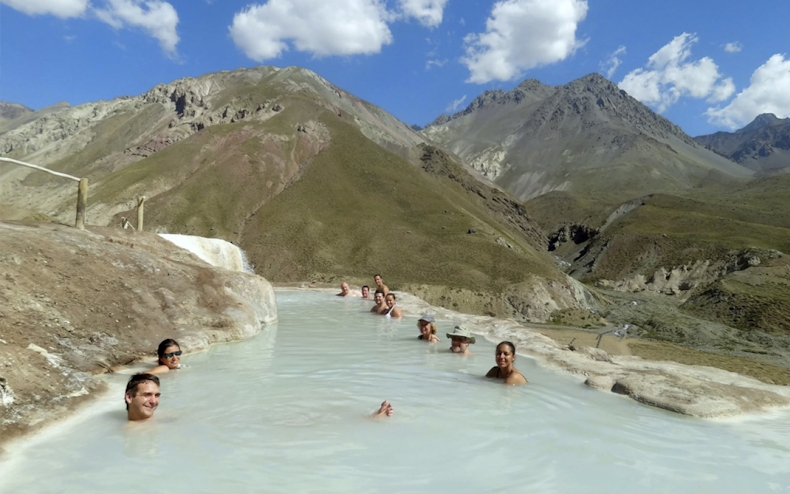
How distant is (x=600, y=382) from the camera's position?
9.45 meters

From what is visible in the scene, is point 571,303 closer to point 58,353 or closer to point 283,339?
point 283,339

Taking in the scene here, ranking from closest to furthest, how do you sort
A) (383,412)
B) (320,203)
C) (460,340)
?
(383,412)
(460,340)
(320,203)

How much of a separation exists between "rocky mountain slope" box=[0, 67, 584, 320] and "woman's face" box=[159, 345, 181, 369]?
32.6 metres

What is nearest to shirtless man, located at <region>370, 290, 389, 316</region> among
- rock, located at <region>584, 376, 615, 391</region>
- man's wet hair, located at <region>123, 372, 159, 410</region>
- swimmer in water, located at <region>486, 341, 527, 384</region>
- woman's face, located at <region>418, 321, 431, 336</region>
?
woman's face, located at <region>418, 321, 431, 336</region>

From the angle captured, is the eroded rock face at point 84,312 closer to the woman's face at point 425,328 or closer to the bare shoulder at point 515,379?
the woman's face at point 425,328

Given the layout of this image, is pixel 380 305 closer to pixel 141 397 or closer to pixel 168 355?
pixel 168 355

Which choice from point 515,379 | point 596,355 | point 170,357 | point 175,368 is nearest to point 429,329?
point 596,355

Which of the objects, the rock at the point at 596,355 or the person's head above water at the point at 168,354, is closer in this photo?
the person's head above water at the point at 168,354

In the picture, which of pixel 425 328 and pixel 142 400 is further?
pixel 425 328

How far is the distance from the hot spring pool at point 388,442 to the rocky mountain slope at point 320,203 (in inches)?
1272

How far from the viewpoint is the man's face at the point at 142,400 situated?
6.41 meters

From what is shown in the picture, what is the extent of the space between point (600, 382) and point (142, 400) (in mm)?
7864

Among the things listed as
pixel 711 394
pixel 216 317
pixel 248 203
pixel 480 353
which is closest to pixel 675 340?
pixel 480 353

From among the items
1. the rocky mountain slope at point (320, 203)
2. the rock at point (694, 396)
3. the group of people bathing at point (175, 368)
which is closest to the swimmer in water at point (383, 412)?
the group of people bathing at point (175, 368)
